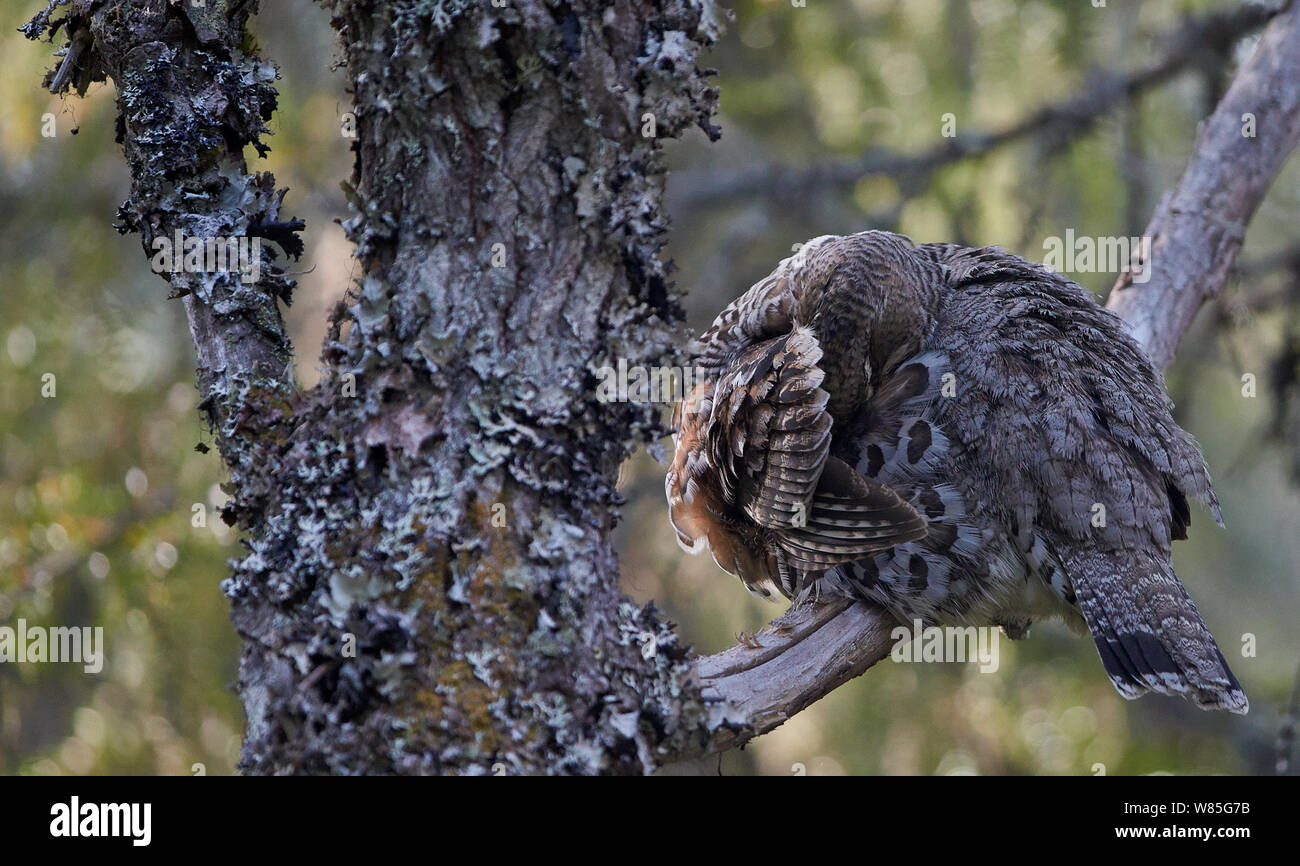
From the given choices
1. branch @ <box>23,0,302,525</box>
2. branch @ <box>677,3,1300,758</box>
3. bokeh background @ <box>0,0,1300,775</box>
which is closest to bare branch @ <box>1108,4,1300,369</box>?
branch @ <box>677,3,1300,758</box>

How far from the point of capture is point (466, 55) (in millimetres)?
1765

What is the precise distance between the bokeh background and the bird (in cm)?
132

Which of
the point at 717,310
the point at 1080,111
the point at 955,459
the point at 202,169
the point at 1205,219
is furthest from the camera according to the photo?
the point at 717,310

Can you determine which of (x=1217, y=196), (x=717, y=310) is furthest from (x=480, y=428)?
(x=717, y=310)

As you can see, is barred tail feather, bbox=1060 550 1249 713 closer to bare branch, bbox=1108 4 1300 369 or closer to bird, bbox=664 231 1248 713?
bird, bbox=664 231 1248 713

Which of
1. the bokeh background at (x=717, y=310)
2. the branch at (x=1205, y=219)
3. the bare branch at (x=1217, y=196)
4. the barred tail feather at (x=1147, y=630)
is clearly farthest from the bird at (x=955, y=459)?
the bokeh background at (x=717, y=310)

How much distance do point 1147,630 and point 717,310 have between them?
372 cm

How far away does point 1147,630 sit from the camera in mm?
2809

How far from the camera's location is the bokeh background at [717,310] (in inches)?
167

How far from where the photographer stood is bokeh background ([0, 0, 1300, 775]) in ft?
14.0

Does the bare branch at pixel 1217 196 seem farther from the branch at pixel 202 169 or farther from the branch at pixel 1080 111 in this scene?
the branch at pixel 202 169

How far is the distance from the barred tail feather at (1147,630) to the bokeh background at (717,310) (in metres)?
1.40

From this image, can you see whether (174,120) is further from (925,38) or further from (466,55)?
(925,38)

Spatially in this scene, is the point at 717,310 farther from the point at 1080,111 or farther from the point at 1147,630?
→ the point at 1147,630
